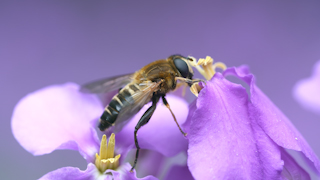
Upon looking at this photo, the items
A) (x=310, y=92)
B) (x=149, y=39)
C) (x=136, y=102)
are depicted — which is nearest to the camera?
(x=136, y=102)

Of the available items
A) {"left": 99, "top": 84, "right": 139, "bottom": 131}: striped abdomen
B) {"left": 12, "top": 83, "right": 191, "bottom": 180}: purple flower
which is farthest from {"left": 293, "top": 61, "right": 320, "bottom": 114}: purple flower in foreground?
{"left": 99, "top": 84, "right": 139, "bottom": 131}: striped abdomen

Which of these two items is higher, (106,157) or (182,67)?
(182,67)

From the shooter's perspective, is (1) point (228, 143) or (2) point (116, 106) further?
(2) point (116, 106)

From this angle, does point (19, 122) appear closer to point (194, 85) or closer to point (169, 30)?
point (194, 85)

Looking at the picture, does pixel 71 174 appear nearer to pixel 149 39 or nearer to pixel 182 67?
pixel 182 67

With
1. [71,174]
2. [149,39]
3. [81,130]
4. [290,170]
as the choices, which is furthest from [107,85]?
[149,39]

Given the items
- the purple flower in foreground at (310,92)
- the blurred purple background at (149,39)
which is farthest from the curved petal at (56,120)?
the blurred purple background at (149,39)
